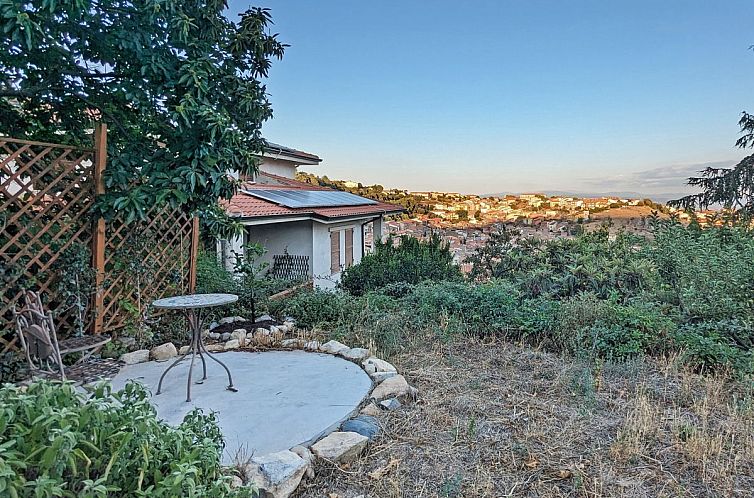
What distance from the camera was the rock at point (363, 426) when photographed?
9.91 feet

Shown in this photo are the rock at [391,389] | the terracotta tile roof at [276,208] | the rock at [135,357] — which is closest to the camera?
the rock at [391,389]

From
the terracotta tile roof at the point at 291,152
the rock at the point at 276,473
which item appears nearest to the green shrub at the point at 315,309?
the rock at the point at 276,473

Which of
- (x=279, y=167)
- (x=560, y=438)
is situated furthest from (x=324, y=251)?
(x=560, y=438)

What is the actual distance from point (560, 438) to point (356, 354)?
223 cm

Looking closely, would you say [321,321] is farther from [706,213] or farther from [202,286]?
[706,213]

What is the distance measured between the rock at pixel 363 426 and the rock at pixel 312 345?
1.78m

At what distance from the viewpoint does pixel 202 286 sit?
6.33m

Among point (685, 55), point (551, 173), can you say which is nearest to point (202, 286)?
point (685, 55)

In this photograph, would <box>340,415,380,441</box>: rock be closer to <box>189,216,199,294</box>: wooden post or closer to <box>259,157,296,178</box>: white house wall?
<box>189,216,199,294</box>: wooden post

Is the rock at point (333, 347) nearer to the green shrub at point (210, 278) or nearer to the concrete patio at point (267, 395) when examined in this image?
the concrete patio at point (267, 395)

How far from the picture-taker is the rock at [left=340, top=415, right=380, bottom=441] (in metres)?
3.02

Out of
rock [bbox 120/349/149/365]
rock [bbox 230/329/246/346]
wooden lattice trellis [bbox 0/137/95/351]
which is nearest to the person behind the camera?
wooden lattice trellis [bbox 0/137/95/351]

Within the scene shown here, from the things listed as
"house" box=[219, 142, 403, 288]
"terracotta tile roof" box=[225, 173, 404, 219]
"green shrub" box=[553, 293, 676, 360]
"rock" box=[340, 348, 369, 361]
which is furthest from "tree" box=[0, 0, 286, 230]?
"green shrub" box=[553, 293, 676, 360]

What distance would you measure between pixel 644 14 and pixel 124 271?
9.34 meters
